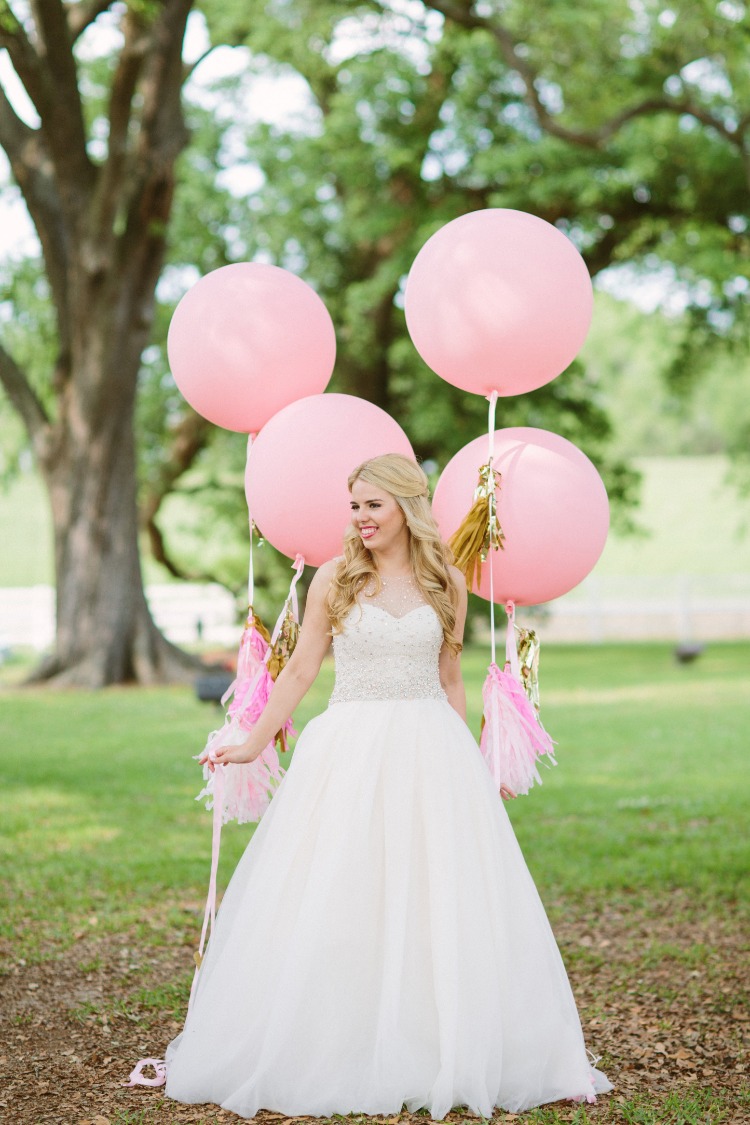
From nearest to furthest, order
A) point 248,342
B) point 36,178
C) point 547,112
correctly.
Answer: point 248,342 < point 36,178 < point 547,112

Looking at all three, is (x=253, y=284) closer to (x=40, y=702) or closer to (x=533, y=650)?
(x=533, y=650)

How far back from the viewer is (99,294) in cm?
1474

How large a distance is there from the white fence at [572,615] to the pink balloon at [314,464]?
1553cm

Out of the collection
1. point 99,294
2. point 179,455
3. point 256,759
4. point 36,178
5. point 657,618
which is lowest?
point 657,618

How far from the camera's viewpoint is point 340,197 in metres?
21.0

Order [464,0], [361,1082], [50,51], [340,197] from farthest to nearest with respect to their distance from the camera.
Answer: [340,197]
[464,0]
[50,51]
[361,1082]

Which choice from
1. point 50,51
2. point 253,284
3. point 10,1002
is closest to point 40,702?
point 50,51

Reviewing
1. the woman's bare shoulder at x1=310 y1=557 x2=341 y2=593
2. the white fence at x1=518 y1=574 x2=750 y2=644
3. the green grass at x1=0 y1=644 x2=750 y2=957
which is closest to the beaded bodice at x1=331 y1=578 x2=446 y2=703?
the woman's bare shoulder at x1=310 y1=557 x2=341 y2=593

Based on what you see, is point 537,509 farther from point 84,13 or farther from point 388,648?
point 84,13

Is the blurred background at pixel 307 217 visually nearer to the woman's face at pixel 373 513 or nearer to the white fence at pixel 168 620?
the white fence at pixel 168 620

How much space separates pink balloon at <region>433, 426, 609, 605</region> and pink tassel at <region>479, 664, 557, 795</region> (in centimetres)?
29

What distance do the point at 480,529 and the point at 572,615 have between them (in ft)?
80.5

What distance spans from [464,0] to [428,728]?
581 inches

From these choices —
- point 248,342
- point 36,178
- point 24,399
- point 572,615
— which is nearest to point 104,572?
point 24,399
